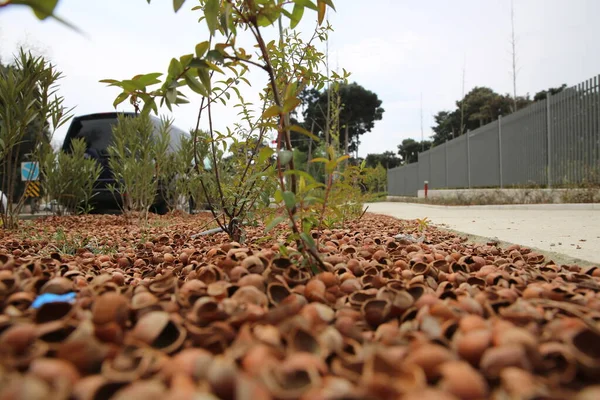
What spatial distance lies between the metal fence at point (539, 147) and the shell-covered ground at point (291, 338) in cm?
818

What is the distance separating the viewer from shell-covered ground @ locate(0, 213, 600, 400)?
0.50m

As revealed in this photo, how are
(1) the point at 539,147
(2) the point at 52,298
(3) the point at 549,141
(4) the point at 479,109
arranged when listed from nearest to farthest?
(2) the point at 52,298 < (3) the point at 549,141 < (1) the point at 539,147 < (4) the point at 479,109

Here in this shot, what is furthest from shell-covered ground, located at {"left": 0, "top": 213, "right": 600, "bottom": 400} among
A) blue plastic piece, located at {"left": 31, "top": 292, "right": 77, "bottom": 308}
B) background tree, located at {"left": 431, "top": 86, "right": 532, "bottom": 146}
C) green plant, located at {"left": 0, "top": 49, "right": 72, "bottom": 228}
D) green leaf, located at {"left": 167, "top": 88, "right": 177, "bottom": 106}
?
background tree, located at {"left": 431, "top": 86, "right": 532, "bottom": 146}

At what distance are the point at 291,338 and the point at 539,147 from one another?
10.3 meters

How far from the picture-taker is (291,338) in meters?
0.63

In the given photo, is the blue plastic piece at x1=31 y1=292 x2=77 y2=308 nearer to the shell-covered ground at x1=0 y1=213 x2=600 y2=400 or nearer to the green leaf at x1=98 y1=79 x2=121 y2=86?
the shell-covered ground at x1=0 y1=213 x2=600 y2=400

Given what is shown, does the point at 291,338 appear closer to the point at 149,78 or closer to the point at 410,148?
the point at 149,78

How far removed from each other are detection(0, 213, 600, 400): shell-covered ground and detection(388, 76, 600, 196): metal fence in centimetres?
818

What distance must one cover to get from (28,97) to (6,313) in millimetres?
2620

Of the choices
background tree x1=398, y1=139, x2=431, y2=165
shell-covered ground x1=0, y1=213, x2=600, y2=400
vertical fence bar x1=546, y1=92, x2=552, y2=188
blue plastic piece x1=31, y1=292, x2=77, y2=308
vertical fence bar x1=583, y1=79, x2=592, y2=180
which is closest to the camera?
shell-covered ground x1=0, y1=213, x2=600, y2=400

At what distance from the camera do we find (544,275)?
4.07ft

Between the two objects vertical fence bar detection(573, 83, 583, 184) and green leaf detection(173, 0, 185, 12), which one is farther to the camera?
vertical fence bar detection(573, 83, 583, 184)

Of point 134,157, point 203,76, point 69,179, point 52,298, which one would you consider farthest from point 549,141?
point 52,298

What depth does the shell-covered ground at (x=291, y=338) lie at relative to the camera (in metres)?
0.50
